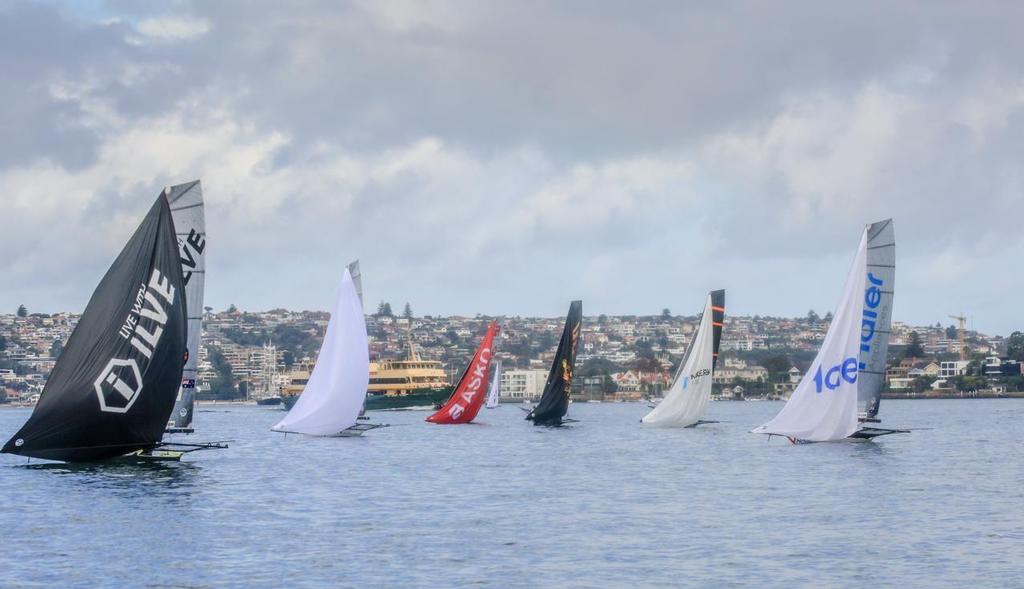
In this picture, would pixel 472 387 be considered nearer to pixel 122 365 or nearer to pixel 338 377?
pixel 338 377

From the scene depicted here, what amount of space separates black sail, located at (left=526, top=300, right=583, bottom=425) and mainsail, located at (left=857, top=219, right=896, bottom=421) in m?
17.4

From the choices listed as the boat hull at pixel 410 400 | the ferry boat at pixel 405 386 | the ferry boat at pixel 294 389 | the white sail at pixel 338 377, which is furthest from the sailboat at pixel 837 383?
the ferry boat at pixel 294 389

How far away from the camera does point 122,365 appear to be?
33.4 meters

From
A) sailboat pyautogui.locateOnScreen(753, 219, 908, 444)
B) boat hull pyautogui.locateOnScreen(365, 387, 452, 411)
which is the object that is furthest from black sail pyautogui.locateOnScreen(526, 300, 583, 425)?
boat hull pyautogui.locateOnScreen(365, 387, 452, 411)

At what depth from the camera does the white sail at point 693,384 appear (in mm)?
60625

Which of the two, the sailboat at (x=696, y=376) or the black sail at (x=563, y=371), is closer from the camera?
the sailboat at (x=696, y=376)

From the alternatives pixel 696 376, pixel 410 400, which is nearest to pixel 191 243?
pixel 696 376

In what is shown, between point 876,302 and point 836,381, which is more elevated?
point 876,302

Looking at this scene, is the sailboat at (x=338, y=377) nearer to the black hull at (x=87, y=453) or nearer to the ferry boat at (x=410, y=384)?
the black hull at (x=87, y=453)

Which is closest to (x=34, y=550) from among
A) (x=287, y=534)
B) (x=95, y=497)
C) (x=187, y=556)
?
(x=187, y=556)

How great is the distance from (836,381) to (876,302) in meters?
6.12

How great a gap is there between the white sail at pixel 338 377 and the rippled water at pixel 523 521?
3488 mm

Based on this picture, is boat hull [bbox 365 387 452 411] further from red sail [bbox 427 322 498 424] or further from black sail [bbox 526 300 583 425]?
black sail [bbox 526 300 583 425]

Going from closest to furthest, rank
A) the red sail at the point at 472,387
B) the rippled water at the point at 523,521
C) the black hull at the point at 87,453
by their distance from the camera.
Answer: the rippled water at the point at 523,521 < the black hull at the point at 87,453 < the red sail at the point at 472,387
